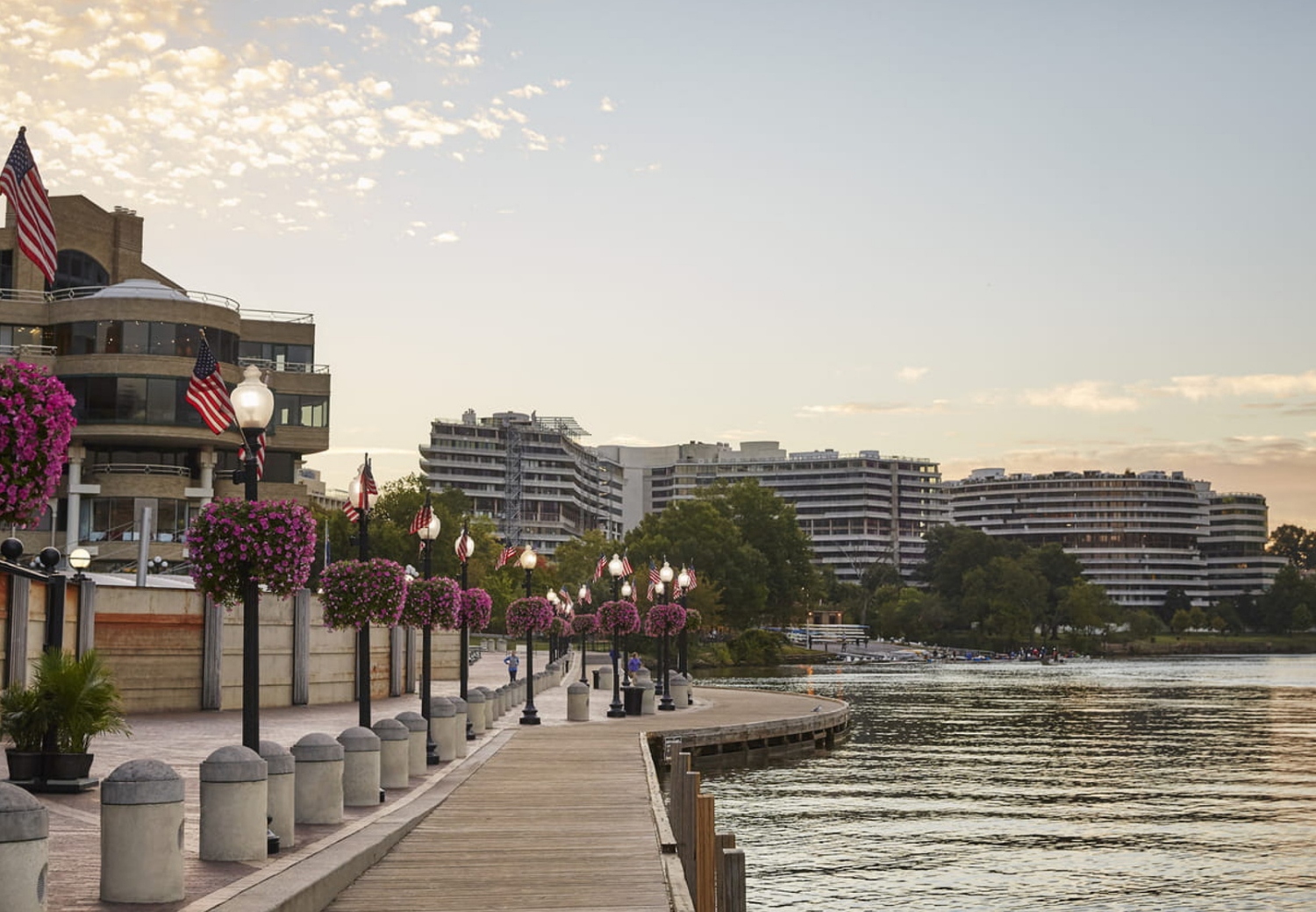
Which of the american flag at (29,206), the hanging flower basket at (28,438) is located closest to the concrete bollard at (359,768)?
the american flag at (29,206)

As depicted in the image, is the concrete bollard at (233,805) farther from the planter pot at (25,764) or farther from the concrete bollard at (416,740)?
the concrete bollard at (416,740)

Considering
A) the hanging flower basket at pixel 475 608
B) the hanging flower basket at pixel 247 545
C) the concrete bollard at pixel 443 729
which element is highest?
the hanging flower basket at pixel 247 545

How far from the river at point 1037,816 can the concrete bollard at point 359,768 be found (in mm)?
6893

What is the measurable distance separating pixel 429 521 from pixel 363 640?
678 cm

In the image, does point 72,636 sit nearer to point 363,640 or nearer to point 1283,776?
point 363,640

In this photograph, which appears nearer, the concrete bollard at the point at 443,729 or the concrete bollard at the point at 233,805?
the concrete bollard at the point at 233,805

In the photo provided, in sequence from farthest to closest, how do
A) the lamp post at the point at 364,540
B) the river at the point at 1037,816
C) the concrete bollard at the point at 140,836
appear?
the river at the point at 1037,816, the lamp post at the point at 364,540, the concrete bollard at the point at 140,836

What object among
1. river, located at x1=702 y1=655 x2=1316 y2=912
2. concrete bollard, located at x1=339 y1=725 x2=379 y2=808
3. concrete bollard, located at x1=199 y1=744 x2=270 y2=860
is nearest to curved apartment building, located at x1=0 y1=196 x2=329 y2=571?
river, located at x1=702 y1=655 x2=1316 y2=912

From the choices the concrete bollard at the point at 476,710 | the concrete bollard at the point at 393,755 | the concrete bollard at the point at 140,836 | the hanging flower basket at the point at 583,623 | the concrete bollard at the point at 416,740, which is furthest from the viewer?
the hanging flower basket at the point at 583,623

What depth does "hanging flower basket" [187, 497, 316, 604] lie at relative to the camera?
17062mm

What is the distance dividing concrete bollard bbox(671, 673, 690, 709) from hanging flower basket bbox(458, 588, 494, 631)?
50.7 feet

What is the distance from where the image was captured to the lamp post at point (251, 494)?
639 inches

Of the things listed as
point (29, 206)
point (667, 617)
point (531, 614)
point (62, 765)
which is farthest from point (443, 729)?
point (667, 617)

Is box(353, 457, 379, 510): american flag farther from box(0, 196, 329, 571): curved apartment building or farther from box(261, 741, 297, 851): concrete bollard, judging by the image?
box(0, 196, 329, 571): curved apartment building
